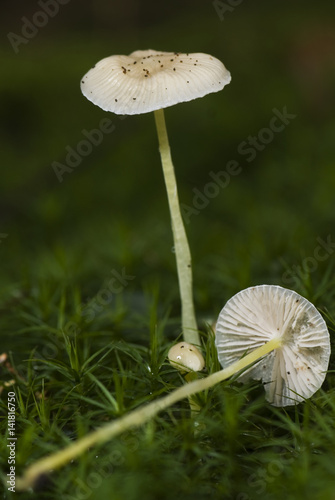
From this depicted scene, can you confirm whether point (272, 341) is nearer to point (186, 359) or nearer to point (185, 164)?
point (186, 359)

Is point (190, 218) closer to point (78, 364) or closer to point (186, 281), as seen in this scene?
point (186, 281)

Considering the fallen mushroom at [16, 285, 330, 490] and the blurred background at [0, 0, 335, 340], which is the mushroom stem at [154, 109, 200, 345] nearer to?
the fallen mushroom at [16, 285, 330, 490]

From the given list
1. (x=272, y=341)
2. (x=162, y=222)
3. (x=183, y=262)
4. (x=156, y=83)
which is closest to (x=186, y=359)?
(x=272, y=341)

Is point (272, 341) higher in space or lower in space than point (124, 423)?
higher

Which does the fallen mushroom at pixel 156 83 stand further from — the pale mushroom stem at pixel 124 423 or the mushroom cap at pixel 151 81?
the pale mushroom stem at pixel 124 423

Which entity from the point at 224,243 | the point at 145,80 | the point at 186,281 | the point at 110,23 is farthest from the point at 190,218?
the point at 110,23

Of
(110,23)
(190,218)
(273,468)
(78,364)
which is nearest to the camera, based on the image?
(273,468)
